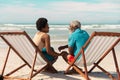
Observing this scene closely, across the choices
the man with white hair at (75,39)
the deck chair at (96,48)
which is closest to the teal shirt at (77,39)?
the man with white hair at (75,39)

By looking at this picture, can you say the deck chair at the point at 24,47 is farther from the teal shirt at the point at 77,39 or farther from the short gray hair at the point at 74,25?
the short gray hair at the point at 74,25

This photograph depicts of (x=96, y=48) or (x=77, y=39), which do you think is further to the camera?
(x=77, y=39)

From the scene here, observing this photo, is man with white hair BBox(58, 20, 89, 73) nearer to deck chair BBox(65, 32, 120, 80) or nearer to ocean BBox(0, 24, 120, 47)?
deck chair BBox(65, 32, 120, 80)

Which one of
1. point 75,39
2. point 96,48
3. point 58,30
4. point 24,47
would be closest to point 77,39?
point 75,39

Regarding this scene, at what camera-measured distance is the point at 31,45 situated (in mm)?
5910

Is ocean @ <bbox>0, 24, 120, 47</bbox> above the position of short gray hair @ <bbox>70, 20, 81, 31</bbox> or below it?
below

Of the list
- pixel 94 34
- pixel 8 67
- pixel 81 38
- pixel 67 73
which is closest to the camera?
pixel 94 34

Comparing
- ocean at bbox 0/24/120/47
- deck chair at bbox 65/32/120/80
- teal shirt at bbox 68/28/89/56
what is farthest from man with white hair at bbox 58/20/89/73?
ocean at bbox 0/24/120/47

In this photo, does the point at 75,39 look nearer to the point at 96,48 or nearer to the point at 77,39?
the point at 77,39

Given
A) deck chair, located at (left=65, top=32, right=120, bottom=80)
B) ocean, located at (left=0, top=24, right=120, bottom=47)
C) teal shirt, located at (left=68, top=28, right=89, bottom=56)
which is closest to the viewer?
deck chair, located at (left=65, top=32, right=120, bottom=80)

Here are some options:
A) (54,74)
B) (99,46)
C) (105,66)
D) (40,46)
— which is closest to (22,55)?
(40,46)

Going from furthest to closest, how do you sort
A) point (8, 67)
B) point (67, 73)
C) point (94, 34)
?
point (8, 67) < point (67, 73) < point (94, 34)

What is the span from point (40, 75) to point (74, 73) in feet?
2.20

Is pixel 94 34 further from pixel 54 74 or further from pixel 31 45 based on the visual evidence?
pixel 54 74
